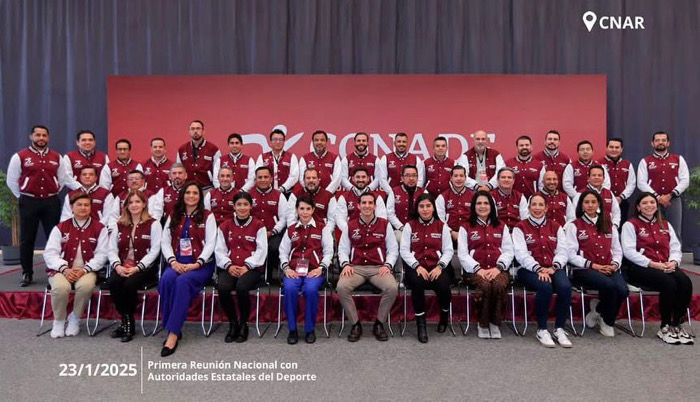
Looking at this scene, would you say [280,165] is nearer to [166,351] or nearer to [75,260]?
[75,260]

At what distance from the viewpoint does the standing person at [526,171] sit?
16.4 feet

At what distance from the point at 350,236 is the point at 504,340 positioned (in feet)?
4.73

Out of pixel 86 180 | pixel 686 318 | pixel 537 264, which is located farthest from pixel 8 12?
pixel 686 318

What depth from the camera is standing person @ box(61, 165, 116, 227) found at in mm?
4477

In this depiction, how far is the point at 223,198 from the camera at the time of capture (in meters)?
4.45

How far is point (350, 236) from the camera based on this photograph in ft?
13.0

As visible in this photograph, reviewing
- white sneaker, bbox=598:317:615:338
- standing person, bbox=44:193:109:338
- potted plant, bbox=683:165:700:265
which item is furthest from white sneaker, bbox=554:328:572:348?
standing person, bbox=44:193:109:338

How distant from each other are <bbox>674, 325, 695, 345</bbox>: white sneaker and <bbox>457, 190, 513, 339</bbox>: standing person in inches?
49.3

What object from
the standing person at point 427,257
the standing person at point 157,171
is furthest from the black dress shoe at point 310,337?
the standing person at point 157,171

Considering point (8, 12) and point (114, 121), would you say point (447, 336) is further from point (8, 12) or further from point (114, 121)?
point (8, 12)

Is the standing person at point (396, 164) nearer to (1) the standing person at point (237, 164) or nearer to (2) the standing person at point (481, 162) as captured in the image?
(2) the standing person at point (481, 162)

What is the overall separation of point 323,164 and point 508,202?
→ 196 cm

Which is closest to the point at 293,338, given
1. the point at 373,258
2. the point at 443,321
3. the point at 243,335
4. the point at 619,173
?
the point at 243,335

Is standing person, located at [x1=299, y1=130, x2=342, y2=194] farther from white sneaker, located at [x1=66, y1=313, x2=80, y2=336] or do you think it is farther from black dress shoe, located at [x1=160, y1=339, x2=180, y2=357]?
white sneaker, located at [x1=66, y1=313, x2=80, y2=336]
